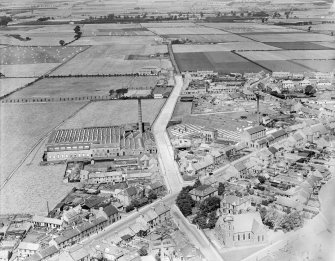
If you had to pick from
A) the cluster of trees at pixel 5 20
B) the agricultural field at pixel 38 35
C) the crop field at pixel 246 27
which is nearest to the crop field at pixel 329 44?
the crop field at pixel 246 27

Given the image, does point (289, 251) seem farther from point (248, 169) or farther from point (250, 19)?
point (250, 19)

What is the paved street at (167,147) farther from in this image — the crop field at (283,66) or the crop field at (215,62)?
the crop field at (283,66)

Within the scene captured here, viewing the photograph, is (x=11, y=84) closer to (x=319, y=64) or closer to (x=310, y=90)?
(x=310, y=90)

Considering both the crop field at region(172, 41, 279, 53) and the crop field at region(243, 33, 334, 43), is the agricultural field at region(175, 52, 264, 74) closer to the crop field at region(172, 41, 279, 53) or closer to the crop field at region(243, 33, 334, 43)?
the crop field at region(172, 41, 279, 53)

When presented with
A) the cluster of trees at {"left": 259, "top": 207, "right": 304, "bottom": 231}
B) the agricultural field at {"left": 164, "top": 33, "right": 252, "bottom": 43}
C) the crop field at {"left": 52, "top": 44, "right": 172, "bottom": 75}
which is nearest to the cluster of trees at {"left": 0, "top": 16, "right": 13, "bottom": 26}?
the crop field at {"left": 52, "top": 44, "right": 172, "bottom": 75}

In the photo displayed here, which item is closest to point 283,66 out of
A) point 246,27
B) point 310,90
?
point 310,90

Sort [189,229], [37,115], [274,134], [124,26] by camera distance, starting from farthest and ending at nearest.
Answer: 1. [124,26]
2. [37,115]
3. [274,134]
4. [189,229]

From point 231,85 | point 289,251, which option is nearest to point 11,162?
point 289,251
